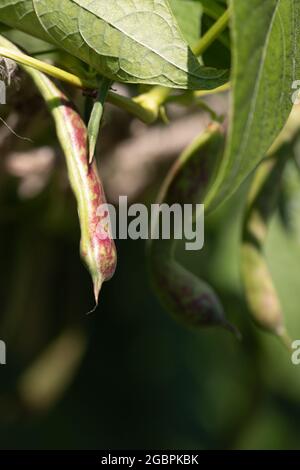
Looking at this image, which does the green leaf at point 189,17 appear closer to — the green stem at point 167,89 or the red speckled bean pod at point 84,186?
the green stem at point 167,89

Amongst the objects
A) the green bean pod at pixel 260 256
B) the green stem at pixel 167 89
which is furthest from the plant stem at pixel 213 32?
the green bean pod at pixel 260 256

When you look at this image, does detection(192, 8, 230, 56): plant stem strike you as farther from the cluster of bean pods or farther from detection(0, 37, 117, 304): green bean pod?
the cluster of bean pods

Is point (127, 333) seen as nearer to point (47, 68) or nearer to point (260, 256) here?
point (260, 256)

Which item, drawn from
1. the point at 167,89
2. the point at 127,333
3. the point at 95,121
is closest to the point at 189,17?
the point at 167,89

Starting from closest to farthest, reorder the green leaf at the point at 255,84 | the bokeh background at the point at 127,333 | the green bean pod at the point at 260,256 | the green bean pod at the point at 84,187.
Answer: the green leaf at the point at 255,84 → the green bean pod at the point at 84,187 → the green bean pod at the point at 260,256 → the bokeh background at the point at 127,333
